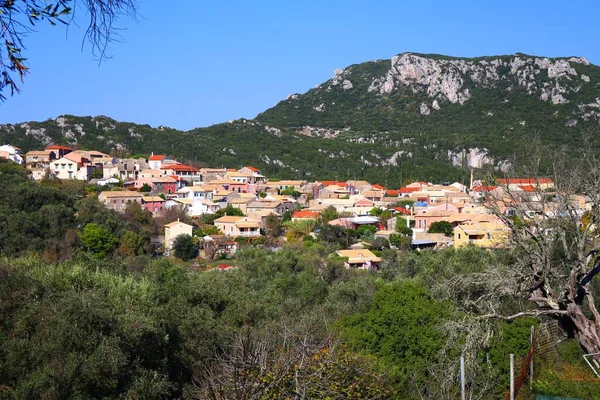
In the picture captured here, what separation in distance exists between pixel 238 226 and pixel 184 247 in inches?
270

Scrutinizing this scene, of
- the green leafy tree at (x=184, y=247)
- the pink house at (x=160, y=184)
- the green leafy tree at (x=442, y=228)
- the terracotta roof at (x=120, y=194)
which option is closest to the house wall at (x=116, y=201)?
the terracotta roof at (x=120, y=194)

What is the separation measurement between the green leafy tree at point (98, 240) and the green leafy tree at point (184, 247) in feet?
11.5

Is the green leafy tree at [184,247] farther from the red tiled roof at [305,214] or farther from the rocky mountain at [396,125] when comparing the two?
the rocky mountain at [396,125]

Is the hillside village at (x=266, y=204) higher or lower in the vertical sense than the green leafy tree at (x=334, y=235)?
higher

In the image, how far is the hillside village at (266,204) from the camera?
3978 centimetres

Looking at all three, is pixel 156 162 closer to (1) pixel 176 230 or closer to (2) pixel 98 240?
(1) pixel 176 230

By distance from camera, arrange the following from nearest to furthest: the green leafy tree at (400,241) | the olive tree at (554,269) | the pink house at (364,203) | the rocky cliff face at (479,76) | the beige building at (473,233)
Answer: the olive tree at (554,269), the beige building at (473,233), the green leafy tree at (400,241), the pink house at (364,203), the rocky cliff face at (479,76)

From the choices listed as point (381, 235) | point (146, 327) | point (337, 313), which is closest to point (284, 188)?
point (381, 235)

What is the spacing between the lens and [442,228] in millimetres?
41469

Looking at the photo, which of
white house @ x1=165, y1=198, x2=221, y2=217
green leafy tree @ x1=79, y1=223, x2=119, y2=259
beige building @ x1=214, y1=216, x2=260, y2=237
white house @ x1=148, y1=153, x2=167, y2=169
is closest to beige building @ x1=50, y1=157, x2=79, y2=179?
white house @ x1=148, y1=153, x2=167, y2=169

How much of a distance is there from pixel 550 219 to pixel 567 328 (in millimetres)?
1616

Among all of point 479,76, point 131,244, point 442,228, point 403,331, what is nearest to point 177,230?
point 131,244

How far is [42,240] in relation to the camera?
33.7 metres

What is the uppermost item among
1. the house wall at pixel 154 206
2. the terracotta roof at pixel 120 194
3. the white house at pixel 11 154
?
the white house at pixel 11 154
